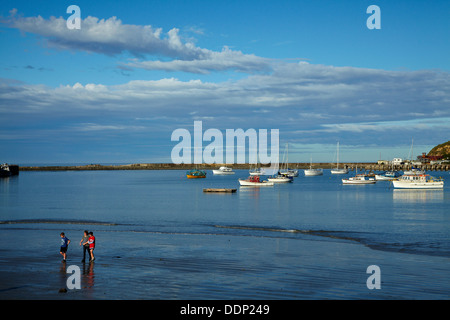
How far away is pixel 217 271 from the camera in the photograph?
23547mm

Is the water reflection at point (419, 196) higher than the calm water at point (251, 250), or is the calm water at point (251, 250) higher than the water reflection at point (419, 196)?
the calm water at point (251, 250)

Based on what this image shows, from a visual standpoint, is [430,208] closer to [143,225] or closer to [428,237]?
[428,237]

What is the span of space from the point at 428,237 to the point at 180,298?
27519 millimetres

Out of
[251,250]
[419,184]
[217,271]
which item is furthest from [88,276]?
[419,184]

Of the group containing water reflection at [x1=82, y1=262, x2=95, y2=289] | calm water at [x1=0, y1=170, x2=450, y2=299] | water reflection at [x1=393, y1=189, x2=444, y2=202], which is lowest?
water reflection at [x1=393, y1=189, x2=444, y2=202]

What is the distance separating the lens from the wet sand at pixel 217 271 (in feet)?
62.5

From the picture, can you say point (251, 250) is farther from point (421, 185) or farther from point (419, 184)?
point (421, 185)

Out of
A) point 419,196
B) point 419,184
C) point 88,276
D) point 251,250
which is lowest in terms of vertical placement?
point 419,196

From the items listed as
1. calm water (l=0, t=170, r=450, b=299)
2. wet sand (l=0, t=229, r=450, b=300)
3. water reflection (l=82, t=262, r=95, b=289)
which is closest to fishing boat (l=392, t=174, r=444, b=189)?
calm water (l=0, t=170, r=450, b=299)

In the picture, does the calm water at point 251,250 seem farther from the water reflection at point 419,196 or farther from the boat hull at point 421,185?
the boat hull at point 421,185

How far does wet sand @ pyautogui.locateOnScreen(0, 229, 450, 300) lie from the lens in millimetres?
19047

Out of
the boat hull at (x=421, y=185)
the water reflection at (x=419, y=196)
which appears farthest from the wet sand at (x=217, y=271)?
the boat hull at (x=421, y=185)

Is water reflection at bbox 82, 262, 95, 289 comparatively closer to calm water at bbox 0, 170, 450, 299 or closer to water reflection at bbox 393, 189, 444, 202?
calm water at bbox 0, 170, 450, 299

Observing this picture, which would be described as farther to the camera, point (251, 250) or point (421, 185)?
point (421, 185)
